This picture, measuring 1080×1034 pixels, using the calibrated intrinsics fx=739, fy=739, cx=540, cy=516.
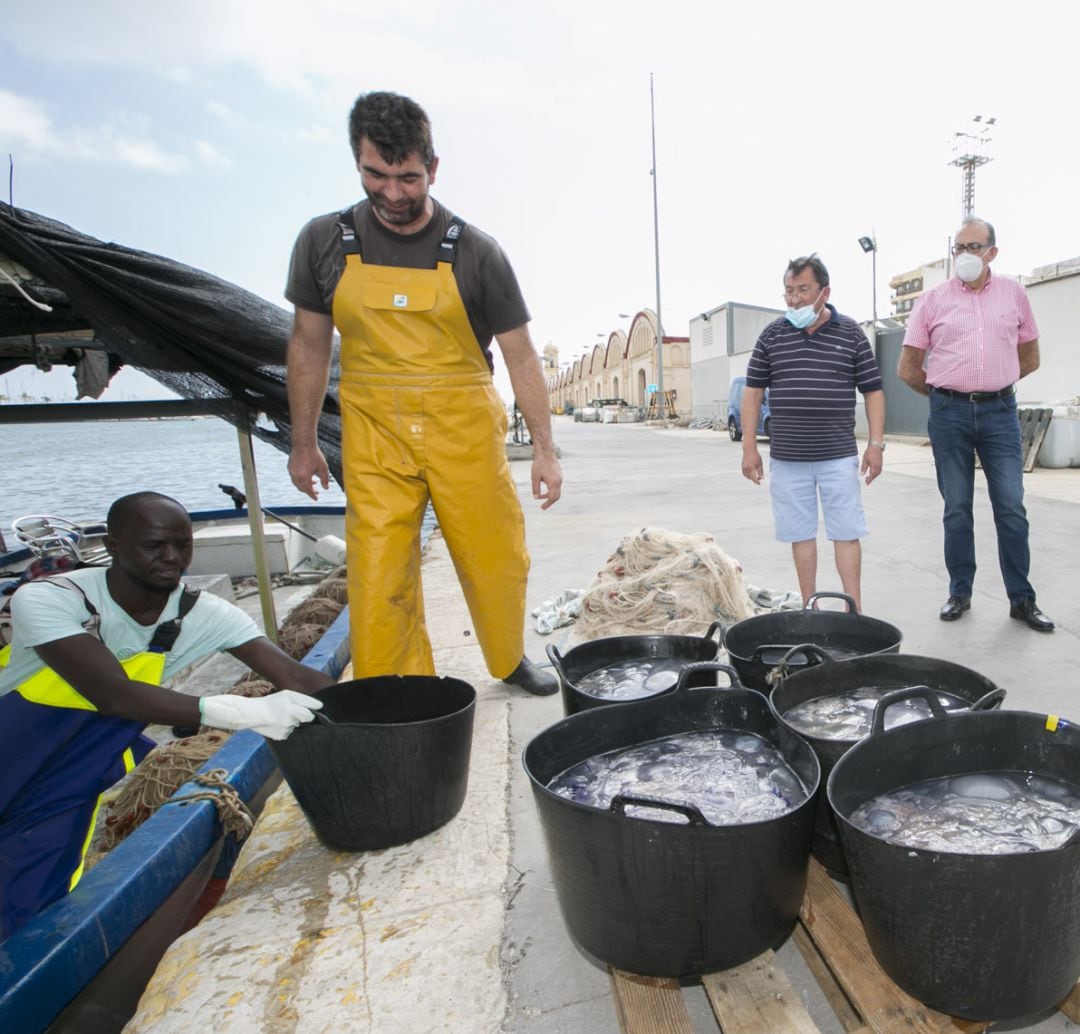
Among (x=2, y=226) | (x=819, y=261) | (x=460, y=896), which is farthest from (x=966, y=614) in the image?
(x=2, y=226)

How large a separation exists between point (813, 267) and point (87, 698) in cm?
334

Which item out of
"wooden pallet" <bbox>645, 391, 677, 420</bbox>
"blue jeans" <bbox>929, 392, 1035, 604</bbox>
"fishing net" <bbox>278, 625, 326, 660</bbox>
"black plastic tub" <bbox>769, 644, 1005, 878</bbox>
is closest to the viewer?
"black plastic tub" <bbox>769, 644, 1005, 878</bbox>

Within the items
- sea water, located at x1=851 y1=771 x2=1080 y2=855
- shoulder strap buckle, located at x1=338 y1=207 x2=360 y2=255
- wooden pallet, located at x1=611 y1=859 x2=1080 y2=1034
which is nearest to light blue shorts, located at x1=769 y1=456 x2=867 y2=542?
sea water, located at x1=851 y1=771 x2=1080 y2=855

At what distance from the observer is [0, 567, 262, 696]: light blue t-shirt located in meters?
1.93

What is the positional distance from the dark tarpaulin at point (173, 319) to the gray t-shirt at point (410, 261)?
87 centimetres

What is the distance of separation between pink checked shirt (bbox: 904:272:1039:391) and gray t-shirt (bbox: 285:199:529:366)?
2329mm

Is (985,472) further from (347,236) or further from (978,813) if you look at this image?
(347,236)

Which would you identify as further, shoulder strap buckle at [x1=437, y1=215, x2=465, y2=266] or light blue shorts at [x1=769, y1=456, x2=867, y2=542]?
light blue shorts at [x1=769, y1=456, x2=867, y2=542]

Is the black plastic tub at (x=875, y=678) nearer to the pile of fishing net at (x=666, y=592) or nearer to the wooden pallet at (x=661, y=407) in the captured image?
the pile of fishing net at (x=666, y=592)

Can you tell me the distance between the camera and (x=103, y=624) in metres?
2.12

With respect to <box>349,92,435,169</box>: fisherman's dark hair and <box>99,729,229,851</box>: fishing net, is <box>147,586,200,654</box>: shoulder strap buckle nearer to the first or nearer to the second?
<box>99,729,229,851</box>: fishing net

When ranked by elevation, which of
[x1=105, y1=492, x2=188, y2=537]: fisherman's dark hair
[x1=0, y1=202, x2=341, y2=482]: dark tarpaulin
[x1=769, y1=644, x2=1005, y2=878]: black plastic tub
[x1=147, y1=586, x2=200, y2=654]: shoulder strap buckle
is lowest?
[x1=769, y1=644, x2=1005, y2=878]: black plastic tub

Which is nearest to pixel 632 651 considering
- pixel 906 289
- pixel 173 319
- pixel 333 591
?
pixel 173 319

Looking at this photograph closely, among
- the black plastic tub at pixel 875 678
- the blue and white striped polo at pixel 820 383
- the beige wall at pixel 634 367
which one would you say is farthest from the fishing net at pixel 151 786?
the beige wall at pixel 634 367
